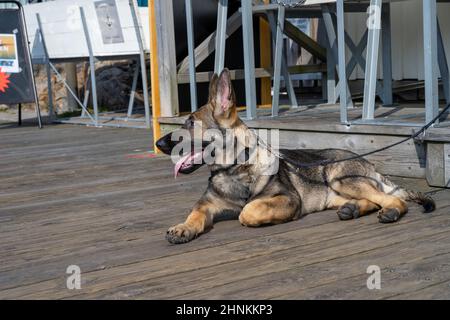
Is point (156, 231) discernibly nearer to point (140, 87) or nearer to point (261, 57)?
point (261, 57)

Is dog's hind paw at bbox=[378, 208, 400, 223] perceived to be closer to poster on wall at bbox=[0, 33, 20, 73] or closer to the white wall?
the white wall

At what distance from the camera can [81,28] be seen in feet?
32.3

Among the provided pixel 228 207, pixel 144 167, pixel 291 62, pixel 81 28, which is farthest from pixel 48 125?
pixel 228 207

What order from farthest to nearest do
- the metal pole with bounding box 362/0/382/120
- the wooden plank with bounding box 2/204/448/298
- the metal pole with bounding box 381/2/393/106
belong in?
the metal pole with bounding box 381/2/393/106, the metal pole with bounding box 362/0/382/120, the wooden plank with bounding box 2/204/448/298

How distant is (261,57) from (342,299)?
240 inches

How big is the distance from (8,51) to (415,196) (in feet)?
24.2

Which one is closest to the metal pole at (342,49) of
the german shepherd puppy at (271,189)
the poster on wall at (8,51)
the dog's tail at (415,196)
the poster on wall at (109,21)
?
the german shepherd puppy at (271,189)

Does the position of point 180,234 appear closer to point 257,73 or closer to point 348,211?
point 348,211

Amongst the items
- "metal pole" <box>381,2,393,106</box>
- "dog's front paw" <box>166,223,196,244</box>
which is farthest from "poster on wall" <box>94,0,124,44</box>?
"dog's front paw" <box>166,223,196,244</box>

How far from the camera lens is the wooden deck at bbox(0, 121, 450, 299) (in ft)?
9.43

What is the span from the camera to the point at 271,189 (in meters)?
4.09

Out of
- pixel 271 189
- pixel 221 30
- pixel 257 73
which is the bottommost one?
pixel 271 189

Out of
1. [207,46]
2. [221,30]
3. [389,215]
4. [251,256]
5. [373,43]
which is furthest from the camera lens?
[207,46]

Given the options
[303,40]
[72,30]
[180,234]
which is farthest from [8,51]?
[180,234]
